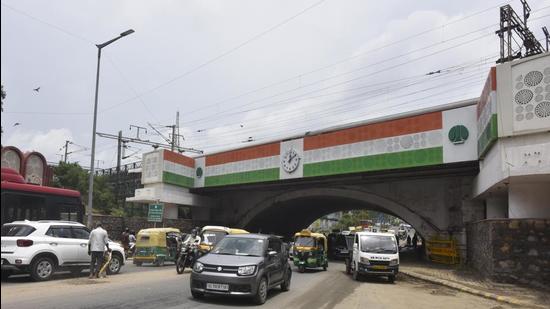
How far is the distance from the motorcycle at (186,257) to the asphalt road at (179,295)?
156 cm

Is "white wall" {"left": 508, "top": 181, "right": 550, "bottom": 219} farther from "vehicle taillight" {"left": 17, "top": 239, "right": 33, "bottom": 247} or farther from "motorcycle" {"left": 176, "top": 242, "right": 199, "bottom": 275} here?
"vehicle taillight" {"left": 17, "top": 239, "right": 33, "bottom": 247}

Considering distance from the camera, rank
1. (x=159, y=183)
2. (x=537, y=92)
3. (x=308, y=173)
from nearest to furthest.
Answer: (x=537, y=92) → (x=308, y=173) → (x=159, y=183)

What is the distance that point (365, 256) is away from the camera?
726 inches

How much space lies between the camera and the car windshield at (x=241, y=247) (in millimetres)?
11578

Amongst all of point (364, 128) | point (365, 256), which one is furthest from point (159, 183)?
point (365, 256)

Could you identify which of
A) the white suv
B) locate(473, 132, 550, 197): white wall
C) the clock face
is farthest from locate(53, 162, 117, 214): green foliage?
locate(473, 132, 550, 197): white wall

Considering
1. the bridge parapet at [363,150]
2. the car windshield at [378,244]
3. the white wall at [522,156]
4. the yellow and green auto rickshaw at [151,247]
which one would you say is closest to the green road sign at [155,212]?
the yellow and green auto rickshaw at [151,247]

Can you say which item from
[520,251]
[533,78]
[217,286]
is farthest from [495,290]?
[217,286]

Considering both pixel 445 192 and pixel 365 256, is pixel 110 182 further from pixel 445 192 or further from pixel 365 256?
pixel 365 256

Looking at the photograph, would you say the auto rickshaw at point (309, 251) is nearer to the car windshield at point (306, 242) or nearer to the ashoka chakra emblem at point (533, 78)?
the car windshield at point (306, 242)

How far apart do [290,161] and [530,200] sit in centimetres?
1897

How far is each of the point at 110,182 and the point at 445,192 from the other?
49.8m

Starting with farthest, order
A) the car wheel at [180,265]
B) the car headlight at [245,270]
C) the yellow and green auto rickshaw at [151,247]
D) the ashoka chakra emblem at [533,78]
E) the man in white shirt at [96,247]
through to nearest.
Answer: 1. the yellow and green auto rickshaw at [151,247]
2. the car wheel at [180,265]
3. the ashoka chakra emblem at [533,78]
4. the man in white shirt at [96,247]
5. the car headlight at [245,270]

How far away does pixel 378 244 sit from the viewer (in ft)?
62.5
